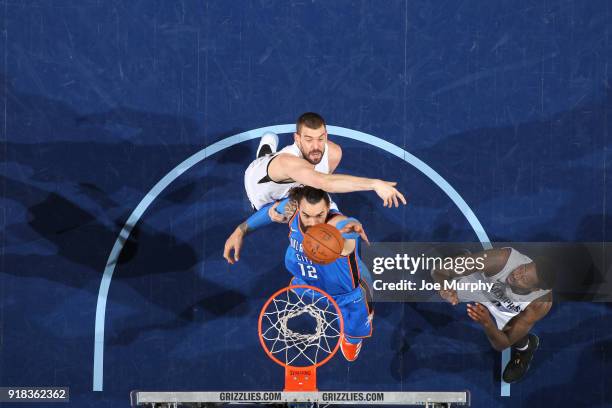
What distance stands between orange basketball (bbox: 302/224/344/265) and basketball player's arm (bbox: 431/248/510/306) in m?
1.20

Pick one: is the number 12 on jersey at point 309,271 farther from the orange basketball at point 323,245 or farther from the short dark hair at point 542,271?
the short dark hair at point 542,271

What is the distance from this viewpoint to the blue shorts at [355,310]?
9.24m

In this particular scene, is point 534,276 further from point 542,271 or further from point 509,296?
point 509,296

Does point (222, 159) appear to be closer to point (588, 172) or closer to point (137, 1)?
point (137, 1)

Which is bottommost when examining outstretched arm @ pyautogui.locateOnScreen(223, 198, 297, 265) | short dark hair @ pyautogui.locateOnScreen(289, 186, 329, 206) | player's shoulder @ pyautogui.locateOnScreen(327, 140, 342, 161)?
outstretched arm @ pyautogui.locateOnScreen(223, 198, 297, 265)

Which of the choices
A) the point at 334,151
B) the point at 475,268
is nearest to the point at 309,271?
the point at 334,151

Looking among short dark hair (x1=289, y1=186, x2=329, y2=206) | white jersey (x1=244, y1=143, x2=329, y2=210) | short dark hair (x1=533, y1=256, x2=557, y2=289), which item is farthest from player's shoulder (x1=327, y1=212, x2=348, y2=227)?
short dark hair (x1=533, y1=256, x2=557, y2=289)

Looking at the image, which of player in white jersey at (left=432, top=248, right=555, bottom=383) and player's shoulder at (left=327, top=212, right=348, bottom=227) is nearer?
player's shoulder at (left=327, top=212, right=348, bottom=227)

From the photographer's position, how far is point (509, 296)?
9.38 meters

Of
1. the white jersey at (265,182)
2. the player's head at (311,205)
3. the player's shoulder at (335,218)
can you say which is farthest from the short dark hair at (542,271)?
the white jersey at (265,182)

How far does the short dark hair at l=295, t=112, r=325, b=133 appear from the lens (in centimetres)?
928

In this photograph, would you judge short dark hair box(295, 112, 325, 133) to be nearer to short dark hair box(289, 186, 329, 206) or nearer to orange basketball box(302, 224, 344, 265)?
short dark hair box(289, 186, 329, 206)

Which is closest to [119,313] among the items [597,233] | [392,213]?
[392,213]

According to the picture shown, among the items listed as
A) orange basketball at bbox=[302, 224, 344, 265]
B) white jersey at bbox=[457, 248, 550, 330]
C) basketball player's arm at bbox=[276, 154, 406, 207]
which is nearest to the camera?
orange basketball at bbox=[302, 224, 344, 265]
